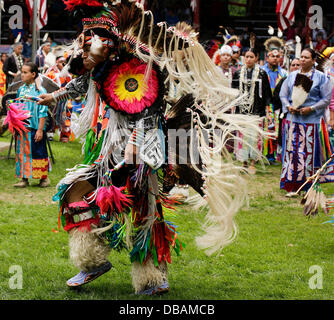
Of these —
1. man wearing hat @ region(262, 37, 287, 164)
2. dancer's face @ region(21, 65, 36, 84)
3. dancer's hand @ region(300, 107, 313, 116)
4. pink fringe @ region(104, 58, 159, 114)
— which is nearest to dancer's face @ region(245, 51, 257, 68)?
man wearing hat @ region(262, 37, 287, 164)

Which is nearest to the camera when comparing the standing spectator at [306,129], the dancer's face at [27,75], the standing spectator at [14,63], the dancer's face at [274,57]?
the standing spectator at [306,129]

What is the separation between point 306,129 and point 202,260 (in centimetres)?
318

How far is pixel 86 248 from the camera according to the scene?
12.1 feet

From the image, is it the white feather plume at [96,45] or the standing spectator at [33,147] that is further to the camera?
the standing spectator at [33,147]

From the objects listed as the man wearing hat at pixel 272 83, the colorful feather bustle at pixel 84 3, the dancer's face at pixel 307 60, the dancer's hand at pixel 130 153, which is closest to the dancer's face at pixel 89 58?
the colorful feather bustle at pixel 84 3

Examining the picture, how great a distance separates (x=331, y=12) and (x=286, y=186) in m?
14.9

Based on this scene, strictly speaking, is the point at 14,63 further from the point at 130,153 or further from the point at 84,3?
the point at 130,153

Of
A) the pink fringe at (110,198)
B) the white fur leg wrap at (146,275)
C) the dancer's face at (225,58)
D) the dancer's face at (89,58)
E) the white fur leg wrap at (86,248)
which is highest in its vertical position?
the dancer's face at (89,58)

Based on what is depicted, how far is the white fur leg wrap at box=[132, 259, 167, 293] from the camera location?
375cm

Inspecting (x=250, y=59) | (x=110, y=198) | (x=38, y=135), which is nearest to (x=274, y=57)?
(x=250, y=59)

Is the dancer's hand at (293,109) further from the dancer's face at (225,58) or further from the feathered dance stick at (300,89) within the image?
the dancer's face at (225,58)

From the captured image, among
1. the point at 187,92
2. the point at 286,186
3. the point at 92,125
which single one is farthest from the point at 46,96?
the point at 286,186

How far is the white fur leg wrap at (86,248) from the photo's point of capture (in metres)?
3.69

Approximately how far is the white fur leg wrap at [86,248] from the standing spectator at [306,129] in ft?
13.5
